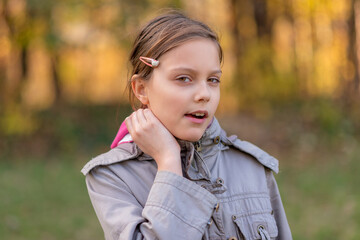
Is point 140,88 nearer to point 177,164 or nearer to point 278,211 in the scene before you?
point 177,164

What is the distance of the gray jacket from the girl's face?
109 millimetres

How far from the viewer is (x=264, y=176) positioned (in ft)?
6.79

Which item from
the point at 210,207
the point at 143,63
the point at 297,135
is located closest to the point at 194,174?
the point at 210,207

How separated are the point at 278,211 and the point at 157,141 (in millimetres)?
654

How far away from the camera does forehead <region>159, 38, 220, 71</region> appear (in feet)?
6.06

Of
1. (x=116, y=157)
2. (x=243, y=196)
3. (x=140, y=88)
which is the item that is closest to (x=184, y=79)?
(x=140, y=88)

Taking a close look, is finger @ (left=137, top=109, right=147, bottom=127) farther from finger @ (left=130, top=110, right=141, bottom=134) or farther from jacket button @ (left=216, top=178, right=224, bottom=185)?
jacket button @ (left=216, top=178, right=224, bottom=185)

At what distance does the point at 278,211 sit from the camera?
212cm

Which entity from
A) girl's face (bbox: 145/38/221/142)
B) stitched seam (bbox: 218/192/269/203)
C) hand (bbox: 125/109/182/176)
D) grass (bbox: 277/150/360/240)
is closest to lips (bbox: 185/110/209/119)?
girl's face (bbox: 145/38/221/142)

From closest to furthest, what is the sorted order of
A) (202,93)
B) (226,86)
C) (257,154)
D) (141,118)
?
(202,93)
(141,118)
(257,154)
(226,86)

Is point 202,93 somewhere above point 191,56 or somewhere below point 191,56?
below

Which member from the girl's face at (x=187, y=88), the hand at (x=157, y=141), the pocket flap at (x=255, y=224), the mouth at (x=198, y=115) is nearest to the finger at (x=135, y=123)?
the hand at (x=157, y=141)

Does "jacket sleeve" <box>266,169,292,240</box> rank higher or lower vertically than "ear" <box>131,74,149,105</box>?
lower

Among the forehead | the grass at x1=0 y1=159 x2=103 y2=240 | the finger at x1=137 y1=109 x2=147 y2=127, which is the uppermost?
the forehead
